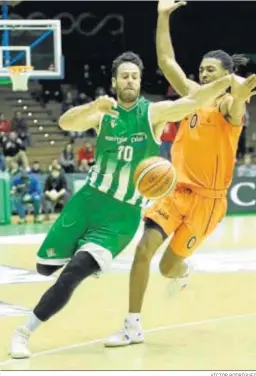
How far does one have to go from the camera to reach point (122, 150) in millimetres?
6320

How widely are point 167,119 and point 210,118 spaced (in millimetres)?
624

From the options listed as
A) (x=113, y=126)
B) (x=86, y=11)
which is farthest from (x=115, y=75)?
(x=86, y=11)

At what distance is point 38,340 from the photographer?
6.66m

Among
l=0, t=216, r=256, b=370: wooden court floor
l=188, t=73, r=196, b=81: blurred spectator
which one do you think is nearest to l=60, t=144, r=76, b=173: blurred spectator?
l=188, t=73, r=196, b=81: blurred spectator

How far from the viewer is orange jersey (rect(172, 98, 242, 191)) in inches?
270

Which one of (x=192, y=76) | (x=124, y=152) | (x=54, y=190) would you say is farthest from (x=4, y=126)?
(x=124, y=152)

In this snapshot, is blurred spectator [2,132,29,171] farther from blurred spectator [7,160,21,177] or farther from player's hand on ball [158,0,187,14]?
player's hand on ball [158,0,187,14]

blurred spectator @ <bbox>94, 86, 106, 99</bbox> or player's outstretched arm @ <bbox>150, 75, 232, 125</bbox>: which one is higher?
player's outstretched arm @ <bbox>150, 75, 232, 125</bbox>

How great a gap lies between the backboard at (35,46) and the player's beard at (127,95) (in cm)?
955

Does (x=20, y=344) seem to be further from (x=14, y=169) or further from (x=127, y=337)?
(x=14, y=169)

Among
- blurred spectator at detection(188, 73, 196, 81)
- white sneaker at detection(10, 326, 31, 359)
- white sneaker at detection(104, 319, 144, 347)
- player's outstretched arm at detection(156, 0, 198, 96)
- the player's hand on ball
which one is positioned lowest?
white sneaker at detection(104, 319, 144, 347)

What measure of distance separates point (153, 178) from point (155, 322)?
174 cm

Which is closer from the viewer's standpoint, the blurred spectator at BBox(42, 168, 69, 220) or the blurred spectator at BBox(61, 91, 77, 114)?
the blurred spectator at BBox(42, 168, 69, 220)

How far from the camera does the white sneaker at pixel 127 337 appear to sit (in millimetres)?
6375
